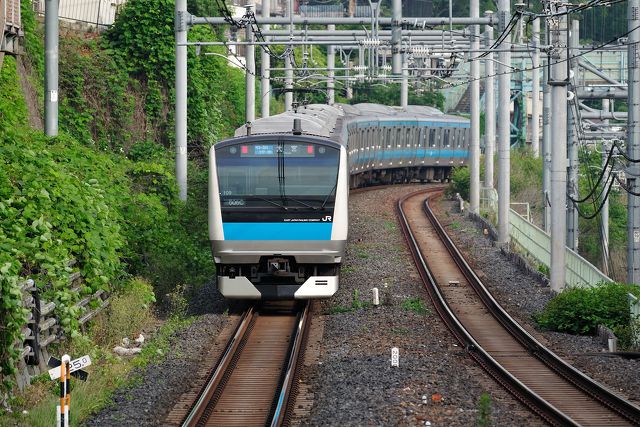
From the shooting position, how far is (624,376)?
13.7 metres

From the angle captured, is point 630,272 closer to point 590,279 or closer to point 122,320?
point 590,279

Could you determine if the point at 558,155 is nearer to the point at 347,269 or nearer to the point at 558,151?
the point at 558,151

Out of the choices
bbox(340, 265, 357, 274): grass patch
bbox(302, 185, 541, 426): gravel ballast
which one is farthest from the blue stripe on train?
bbox(340, 265, 357, 274): grass patch

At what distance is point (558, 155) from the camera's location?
65.9ft

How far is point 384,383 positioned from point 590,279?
937cm

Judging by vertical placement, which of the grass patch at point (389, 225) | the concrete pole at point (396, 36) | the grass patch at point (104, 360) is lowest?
the grass patch at point (104, 360)

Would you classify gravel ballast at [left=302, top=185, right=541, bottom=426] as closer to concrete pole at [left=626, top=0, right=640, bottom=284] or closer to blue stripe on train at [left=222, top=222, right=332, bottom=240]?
blue stripe on train at [left=222, top=222, right=332, bottom=240]

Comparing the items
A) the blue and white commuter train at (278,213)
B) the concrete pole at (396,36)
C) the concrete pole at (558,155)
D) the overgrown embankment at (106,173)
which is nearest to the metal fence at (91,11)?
the overgrown embankment at (106,173)

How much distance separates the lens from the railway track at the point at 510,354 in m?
11.8

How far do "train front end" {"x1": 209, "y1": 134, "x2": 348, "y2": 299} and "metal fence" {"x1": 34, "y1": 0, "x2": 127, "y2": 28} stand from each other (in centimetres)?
1507

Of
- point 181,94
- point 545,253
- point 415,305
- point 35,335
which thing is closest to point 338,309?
point 415,305

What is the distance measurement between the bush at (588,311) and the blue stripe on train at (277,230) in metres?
3.70

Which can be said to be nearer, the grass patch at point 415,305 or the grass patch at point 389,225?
the grass patch at point 415,305

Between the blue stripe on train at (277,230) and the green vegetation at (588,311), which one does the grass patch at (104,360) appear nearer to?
the blue stripe on train at (277,230)
